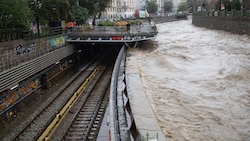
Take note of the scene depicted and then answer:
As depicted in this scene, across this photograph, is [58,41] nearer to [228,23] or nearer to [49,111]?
[49,111]

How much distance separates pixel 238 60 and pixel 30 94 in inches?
583

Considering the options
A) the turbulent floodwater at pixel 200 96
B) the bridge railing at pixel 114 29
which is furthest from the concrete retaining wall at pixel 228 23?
the turbulent floodwater at pixel 200 96

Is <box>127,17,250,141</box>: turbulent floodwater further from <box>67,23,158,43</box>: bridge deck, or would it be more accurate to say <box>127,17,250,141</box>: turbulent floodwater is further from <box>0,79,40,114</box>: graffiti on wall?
<box>0,79,40,114</box>: graffiti on wall

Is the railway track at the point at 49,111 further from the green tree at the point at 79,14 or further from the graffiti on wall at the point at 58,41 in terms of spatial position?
the green tree at the point at 79,14

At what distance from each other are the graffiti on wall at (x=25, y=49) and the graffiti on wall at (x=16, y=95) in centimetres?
188

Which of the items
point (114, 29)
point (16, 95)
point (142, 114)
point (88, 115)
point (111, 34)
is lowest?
point (88, 115)

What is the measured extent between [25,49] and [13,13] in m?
2.99

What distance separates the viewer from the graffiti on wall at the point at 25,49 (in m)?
18.9

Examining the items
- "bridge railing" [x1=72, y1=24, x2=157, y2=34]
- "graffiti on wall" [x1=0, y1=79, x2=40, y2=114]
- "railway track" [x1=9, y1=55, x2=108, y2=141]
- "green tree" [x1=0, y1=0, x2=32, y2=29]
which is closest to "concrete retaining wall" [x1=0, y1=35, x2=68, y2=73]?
"graffiti on wall" [x1=0, y1=79, x2=40, y2=114]

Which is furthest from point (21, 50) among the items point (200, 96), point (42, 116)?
point (200, 96)

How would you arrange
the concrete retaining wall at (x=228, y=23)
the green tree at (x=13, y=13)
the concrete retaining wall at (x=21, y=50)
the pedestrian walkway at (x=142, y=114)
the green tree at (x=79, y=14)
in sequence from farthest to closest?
the concrete retaining wall at (x=228, y=23)
the green tree at (x=79, y=14)
the green tree at (x=13, y=13)
the concrete retaining wall at (x=21, y=50)
the pedestrian walkway at (x=142, y=114)

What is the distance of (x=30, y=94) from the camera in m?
19.0

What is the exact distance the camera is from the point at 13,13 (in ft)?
69.0

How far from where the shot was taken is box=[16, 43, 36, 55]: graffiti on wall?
62.0ft
